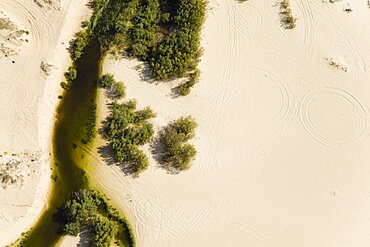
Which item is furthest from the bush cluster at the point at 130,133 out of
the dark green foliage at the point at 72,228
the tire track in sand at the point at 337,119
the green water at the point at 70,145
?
the tire track in sand at the point at 337,119

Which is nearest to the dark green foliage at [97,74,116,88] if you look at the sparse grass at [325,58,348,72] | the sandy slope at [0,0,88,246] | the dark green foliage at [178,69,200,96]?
the sandy slope at [0,0,88,246]

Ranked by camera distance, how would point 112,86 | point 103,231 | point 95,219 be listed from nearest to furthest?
point 103,231 < point 95,219 < point 112,86

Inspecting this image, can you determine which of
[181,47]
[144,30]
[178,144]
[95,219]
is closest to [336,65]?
[181,47]

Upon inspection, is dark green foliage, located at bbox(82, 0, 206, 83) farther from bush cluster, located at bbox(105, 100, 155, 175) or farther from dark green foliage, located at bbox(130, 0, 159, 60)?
bush cluster, located at bbox(105, 100, 155, 175)

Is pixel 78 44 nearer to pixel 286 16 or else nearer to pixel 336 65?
pixel 286 16

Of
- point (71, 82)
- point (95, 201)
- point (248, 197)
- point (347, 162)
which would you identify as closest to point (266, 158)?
point (248, 197)

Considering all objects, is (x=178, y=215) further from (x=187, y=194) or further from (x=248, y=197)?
(x=248, y=197)
